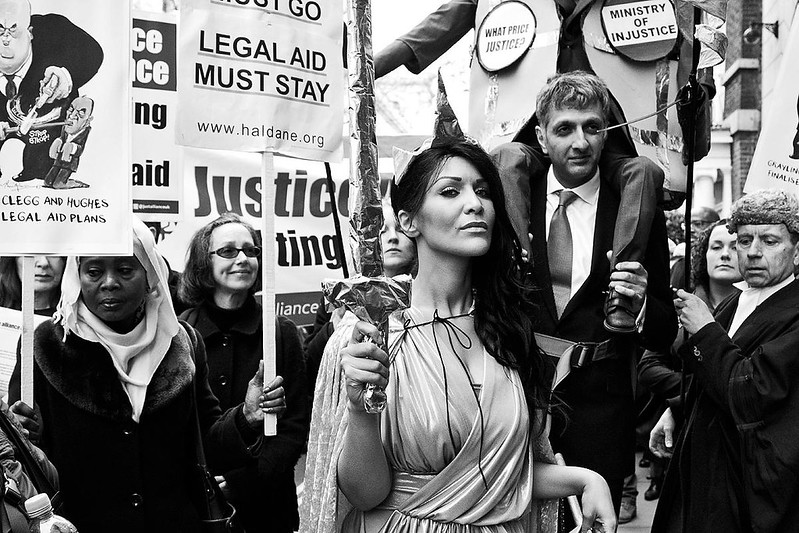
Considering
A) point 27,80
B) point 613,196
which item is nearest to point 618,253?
point 613,196

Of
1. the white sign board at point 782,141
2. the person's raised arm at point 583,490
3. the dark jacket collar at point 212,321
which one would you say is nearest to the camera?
the person's raised arm at point 583,490

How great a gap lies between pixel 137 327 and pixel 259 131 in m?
0.90

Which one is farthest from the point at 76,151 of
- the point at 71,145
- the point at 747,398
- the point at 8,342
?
the point at 747,398

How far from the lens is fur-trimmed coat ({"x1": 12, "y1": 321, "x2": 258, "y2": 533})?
13.5ft

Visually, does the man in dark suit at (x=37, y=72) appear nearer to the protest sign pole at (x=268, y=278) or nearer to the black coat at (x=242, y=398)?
the protest sign pole at (x=268, y=278)

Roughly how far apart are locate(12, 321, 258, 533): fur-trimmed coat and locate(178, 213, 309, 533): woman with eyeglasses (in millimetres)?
682

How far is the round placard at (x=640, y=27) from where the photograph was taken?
14.1 feet

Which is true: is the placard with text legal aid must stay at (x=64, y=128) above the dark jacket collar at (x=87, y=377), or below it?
above

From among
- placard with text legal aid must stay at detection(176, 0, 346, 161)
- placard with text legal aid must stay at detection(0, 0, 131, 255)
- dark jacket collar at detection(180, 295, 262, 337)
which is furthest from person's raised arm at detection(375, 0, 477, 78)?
dark jacket collar at detection(180, 295, 262, 337)

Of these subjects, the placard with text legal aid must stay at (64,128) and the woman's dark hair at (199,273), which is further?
the woman's dark hair at (199,273)

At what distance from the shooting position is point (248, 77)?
459cm

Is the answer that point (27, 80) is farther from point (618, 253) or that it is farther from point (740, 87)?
point (740, 87)

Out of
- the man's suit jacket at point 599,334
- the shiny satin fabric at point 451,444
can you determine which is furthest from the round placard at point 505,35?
the shiny satin fabric at point 451,444

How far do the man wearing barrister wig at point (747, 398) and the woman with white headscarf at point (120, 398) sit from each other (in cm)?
191
